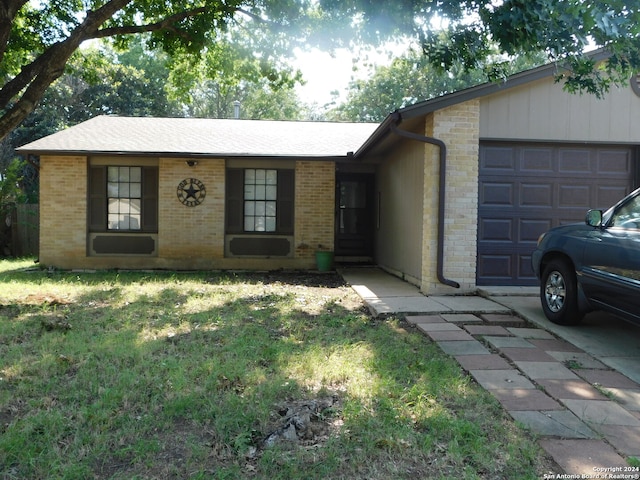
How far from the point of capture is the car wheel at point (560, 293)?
5.21m

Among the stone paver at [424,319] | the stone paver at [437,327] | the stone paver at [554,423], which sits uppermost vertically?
the stone paver at [424,319]

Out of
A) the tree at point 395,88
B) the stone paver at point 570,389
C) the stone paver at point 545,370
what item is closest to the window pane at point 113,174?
the stone paver at point 545,370

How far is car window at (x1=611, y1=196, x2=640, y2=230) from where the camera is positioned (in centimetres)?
454

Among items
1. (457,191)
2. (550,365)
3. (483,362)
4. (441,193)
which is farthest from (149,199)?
(550,365)

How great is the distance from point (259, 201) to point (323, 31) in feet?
13.8

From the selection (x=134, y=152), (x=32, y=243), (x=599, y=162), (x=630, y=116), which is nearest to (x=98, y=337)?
(x=134, y=152)

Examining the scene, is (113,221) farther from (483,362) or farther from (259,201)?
(483,362)

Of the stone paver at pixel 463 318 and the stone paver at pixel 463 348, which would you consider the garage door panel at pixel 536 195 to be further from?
the stone paver at pixel 463 348

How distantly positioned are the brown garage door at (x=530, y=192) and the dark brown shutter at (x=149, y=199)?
757cm

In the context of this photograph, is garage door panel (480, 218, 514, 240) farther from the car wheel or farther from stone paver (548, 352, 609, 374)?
stone paver (548, 352, 609, 374)

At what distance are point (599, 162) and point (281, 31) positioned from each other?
Result: 21.1ft

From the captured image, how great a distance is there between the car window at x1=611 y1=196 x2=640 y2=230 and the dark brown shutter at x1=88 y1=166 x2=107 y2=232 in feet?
34.4

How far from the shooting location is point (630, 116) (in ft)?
24.8

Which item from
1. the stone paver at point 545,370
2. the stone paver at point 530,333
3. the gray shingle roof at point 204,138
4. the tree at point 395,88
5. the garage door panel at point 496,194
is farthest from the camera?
the tree at point 395,88
